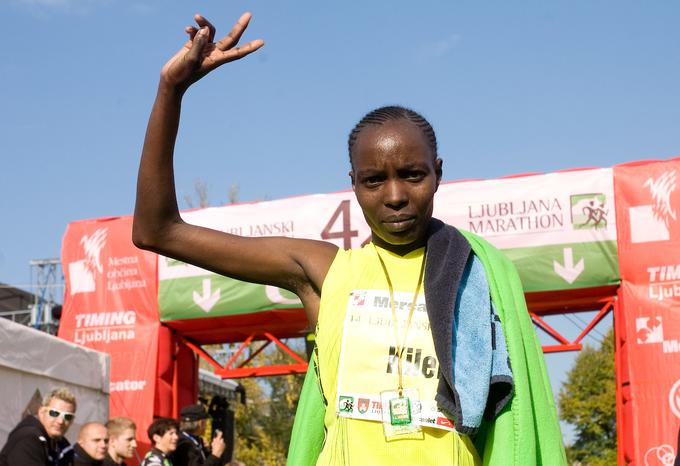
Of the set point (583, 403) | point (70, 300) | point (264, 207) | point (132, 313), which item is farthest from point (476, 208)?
point (583, 403)

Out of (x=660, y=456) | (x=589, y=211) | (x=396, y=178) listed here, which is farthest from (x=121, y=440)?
(x=396, y=178)

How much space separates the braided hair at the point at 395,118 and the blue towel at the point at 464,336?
18cm

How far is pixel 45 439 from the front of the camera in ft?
18.4

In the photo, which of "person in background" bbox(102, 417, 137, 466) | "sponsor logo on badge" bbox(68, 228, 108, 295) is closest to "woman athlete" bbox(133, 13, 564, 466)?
"person in background" bbox(102, 417, 137, 466)

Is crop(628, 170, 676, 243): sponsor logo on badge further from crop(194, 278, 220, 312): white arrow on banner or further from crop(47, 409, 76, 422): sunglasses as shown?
crop(47, 409, 76, 422): sunglasses

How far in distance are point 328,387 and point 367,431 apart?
0.14 m

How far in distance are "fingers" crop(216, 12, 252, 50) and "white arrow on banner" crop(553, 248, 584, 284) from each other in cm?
816

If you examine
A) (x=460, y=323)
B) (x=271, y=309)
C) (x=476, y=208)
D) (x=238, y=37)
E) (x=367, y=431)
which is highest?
(x=476, y=208)

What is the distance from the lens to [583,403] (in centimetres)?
3400

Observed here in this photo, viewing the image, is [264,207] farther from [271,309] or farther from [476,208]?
[476,208]

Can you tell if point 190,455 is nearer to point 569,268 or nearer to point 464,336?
point 569,268

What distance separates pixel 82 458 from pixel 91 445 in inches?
4.1

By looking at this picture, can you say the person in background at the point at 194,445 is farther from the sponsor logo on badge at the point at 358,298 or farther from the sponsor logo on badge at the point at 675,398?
the sponsor logo on badge at the point at 358,298

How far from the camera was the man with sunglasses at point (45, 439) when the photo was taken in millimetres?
5453
